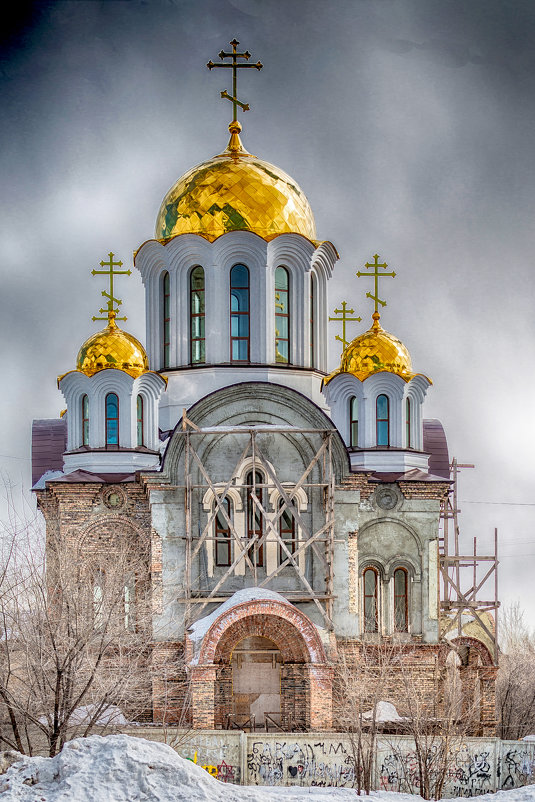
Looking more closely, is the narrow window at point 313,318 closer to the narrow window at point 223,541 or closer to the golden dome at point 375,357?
the golden dome at point 375,357

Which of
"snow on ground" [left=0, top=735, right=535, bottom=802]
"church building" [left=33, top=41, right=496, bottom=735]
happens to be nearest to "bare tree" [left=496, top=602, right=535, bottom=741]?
"church building" [left=33, top=41, right=496, bottom=735]

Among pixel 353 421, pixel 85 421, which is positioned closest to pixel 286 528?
pixel 353 421

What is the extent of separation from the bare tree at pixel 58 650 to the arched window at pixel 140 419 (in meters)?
4.11

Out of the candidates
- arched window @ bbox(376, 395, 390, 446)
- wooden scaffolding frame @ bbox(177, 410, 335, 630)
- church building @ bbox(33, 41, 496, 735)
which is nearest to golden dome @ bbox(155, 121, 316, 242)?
church building @ bbox(33, 41, 496, 735)

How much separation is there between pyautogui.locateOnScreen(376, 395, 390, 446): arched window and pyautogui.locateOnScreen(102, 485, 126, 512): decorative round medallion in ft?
15.6

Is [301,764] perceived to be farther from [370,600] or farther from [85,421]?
[85,421]

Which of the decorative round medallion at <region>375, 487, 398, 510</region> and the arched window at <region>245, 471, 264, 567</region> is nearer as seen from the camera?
the arched window at <region>245, 471, 264, 567</region>

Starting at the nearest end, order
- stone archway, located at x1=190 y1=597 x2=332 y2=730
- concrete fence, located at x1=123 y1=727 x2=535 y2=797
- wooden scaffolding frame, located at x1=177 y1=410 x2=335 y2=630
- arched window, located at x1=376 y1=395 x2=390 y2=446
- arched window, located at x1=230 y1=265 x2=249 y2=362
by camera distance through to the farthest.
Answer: concrete fence, located at x1=123 y1=727 x2=535 y2=797 → stone archway, located at x1=190 y1=597 x2=332 y2=730 → wooden scaffolding frame, located at x1=177 y1=410 x2=335 y2=630 → arched window, located at x1=230 y1=265 x2=249 y2=362 → arched window, located at x1=376 y1=395 x2=390 y2=446

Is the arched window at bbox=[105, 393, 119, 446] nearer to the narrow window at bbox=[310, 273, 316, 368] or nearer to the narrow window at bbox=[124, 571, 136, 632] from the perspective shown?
the narrow window at bbox=[124, 571, 136, 632]

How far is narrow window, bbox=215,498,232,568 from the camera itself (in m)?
25.6

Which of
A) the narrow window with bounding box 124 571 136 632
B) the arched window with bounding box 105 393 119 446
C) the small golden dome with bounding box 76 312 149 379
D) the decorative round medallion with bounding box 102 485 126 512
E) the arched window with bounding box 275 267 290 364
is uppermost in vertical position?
the arched window with bounding box 275 267 290 364

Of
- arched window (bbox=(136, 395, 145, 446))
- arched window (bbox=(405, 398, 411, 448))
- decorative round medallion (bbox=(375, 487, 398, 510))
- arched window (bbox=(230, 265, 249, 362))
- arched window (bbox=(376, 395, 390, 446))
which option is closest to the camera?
decorative round medallion (bbox=(375, 487, 398, 510))

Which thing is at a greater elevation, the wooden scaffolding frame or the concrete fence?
the wooden scaffolding frame

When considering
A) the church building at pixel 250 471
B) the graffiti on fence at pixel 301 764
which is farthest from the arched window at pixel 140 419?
the graffiti on fence at pixel 301 764
